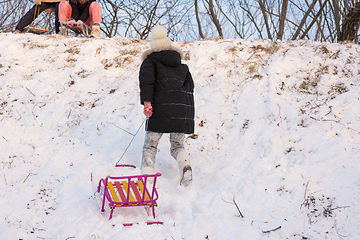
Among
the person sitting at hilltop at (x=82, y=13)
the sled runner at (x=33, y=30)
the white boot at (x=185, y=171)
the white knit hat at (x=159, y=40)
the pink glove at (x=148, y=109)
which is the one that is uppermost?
the person sitting at hilltop at (x=82, y=13)

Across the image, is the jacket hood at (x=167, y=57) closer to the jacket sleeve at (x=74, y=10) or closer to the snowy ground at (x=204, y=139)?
the snowy ground at (x=204, y=139)

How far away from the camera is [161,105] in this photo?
138 inches

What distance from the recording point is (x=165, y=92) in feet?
11.5

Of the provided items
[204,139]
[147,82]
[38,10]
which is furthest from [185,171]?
[38,10]

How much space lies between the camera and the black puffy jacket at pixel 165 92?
3477mm

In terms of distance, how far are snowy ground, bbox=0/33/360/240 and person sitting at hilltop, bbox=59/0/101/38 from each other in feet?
1.99

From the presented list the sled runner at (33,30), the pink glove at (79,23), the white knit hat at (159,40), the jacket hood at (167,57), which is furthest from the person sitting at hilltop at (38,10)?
the jacket hood at (167,57)

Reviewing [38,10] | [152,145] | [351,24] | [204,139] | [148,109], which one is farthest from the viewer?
[38,10]

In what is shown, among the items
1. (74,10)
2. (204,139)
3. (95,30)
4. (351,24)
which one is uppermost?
(74,10)

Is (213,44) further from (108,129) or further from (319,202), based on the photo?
(319,202)

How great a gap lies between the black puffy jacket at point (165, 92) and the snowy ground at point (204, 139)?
2.78 ft

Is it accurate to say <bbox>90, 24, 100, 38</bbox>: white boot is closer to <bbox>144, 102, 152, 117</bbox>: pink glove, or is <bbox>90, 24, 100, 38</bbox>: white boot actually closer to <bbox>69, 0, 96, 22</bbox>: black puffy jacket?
<bbox>69, 0, 96, 22</bbox>: black puffy jacket

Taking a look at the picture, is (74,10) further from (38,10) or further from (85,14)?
(38,10)

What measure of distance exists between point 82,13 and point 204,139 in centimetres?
549
